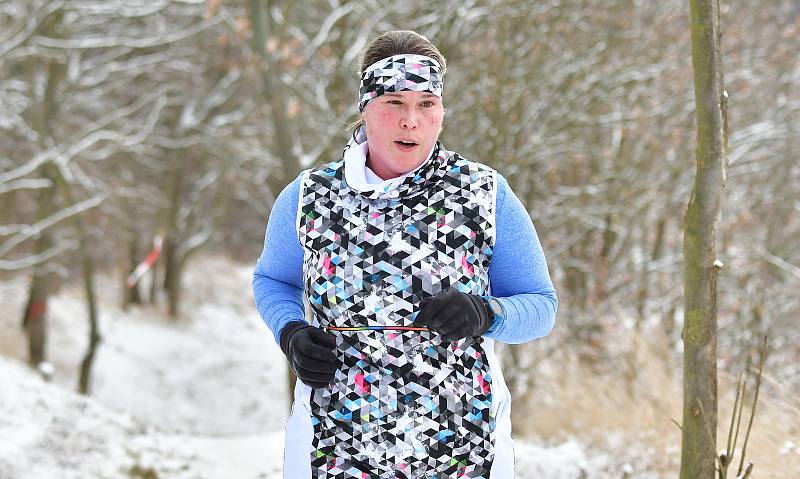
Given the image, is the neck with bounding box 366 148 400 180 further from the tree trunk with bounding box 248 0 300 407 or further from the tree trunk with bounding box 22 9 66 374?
the tree trunk with bounding box 22 9 66 374

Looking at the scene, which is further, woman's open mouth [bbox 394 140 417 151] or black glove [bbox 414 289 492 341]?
woman's open mouth [bbox 394 140 417 151]

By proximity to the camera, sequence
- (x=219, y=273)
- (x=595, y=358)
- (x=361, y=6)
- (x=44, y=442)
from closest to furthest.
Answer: (x=44, y=442), (x=361, y=6), (x=595, y=358), (x=219, y=273)


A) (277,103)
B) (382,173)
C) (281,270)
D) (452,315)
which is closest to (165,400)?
(277,103)

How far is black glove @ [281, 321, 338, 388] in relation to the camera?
1967mm

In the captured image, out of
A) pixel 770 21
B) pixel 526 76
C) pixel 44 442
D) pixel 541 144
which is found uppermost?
pixel 770 21

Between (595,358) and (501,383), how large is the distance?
7.31 m

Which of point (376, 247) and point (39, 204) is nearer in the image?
point (376, 247)

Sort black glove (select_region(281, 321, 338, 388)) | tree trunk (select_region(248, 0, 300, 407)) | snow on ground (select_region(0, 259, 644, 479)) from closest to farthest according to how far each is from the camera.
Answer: black glove (select_region(281, 321, 338, 388)), snow on ground (select_region(0, 259, 644, 479)), tree trunk (select_region(248, 0, 300, 407))

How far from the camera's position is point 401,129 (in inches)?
80.0

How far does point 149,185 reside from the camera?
Answer: 712 inches

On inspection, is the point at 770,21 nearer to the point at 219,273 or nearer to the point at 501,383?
the point at 501,383

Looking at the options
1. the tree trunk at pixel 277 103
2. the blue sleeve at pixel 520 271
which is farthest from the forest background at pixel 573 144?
the blue sleeve at pixel 520 271

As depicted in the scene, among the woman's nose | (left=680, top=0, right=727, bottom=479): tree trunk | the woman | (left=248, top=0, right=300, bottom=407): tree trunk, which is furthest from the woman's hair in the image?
(left=248, top=0, right=300, bottom=407): tree trunk

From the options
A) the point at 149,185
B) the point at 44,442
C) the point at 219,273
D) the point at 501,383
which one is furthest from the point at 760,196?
the point at 219,273
